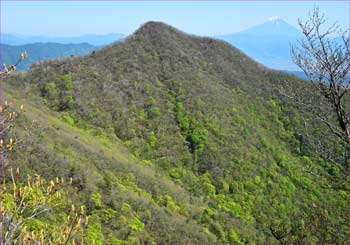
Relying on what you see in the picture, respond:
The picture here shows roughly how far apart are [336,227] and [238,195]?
41.0 feet

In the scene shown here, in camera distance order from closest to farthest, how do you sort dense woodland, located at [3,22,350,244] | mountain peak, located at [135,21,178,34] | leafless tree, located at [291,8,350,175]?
leafless tree, located at [291,8,350,175]
dense woodland, located at [3,22,350,244]
mountain peak, located at [135,21,178,34]

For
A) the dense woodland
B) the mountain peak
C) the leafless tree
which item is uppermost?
the mountain peak

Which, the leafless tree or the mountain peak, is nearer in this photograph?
the leafless tree

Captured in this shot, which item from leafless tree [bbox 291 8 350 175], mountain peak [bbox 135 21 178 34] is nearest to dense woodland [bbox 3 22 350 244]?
mountain peak [bbox 135 21 178 34]

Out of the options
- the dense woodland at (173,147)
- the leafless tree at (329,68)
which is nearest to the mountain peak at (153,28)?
the dense woodland at (173,147)

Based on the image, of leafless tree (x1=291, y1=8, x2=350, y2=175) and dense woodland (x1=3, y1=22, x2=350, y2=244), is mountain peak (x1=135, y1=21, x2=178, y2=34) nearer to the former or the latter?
dense woodland (x1=3, y1=22, x2=350, y2=244)

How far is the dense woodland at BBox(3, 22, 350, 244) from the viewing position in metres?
19.0

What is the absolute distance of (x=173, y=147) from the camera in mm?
31828

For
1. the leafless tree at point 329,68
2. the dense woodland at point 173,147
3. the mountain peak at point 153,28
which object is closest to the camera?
the leafless tree at point 329,68

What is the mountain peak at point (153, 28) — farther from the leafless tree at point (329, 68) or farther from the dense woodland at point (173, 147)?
the leafless tree at point (329, 68)

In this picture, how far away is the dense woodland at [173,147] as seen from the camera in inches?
749

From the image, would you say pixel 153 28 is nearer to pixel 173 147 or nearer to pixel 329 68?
pixel 173 147

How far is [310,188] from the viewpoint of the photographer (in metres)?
32.2

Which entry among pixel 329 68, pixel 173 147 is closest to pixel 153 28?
pixel 173 147
